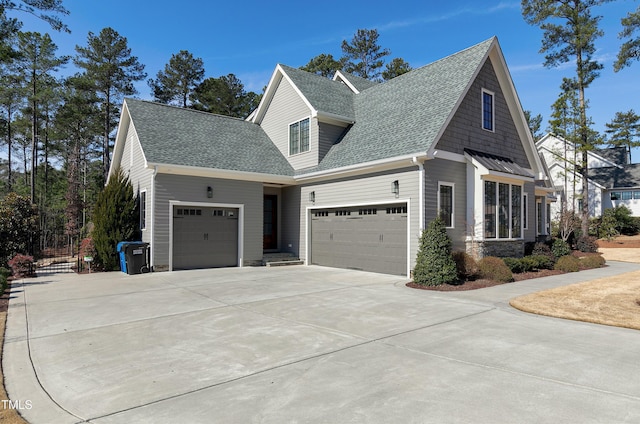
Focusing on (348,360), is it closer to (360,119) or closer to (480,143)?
(480,143)

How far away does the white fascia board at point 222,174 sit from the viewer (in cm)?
1389

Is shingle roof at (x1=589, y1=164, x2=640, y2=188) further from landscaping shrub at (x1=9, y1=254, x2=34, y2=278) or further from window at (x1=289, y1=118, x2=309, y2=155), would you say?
landscaping shrub at (x1=9, y1=254, x2=34, y2=278)

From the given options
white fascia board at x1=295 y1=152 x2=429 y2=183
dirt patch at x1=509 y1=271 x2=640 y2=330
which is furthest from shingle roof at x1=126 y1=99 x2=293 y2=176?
dirt patch at x1=509 y1=271 x2=640 y2=330

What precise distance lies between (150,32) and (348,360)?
2057 centimetres

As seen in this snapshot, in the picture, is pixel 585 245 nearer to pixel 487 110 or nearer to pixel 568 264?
pixel 568 264

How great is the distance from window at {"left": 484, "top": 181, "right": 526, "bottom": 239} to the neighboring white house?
19.8 metres

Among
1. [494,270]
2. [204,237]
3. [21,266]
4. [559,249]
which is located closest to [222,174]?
[204,237]

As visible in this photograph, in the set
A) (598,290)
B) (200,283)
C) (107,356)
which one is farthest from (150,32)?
(598,290)

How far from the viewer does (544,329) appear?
6.30 metres

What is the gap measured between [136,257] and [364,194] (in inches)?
340

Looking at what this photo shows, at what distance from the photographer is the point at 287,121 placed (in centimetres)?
1881

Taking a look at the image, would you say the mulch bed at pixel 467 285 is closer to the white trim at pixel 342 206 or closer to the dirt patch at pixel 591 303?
the dirt patch at pixel 591 303

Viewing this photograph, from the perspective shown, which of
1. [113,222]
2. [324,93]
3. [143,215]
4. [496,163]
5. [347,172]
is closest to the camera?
[496,163]

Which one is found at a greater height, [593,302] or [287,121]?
[287,121]
